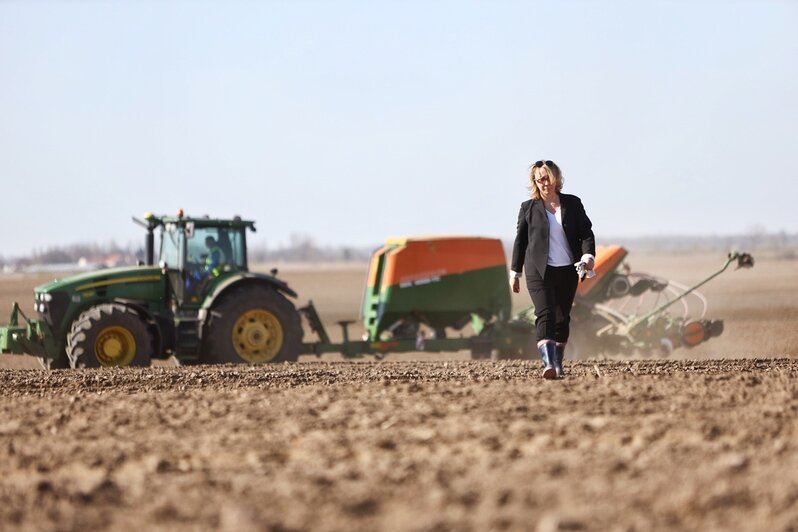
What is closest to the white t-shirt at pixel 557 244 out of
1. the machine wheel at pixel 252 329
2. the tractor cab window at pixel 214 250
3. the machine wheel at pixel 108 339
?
the machine wheel at pixel 252 329

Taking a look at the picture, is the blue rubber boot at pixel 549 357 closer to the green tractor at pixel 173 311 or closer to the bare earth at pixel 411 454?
the bare earth at pixel 411 454

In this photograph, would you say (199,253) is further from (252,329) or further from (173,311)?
(252,329)

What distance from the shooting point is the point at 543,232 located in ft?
30.1

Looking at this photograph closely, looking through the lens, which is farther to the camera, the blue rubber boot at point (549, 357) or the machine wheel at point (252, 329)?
the machine wheel at point (252, 329)

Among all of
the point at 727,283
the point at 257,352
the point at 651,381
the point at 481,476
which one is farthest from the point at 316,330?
the point at 727,283

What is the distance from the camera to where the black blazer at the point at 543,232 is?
9180 millimetres

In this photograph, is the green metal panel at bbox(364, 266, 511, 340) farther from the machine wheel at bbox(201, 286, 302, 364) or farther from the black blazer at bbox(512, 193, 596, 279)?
the black blazer at bbox(512, 193, 596, 279)

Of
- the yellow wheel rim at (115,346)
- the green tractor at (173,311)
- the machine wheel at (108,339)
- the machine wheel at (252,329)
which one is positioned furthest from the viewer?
the machine wheel at (252,329)

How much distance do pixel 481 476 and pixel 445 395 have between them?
119 inches

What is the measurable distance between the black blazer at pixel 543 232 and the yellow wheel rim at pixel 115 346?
6.16 m

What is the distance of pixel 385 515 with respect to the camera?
459cm

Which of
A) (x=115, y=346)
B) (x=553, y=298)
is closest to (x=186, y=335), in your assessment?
(x=115, y=346)

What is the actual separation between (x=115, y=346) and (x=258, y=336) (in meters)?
1.83

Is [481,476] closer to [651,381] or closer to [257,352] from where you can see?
[651,381]
